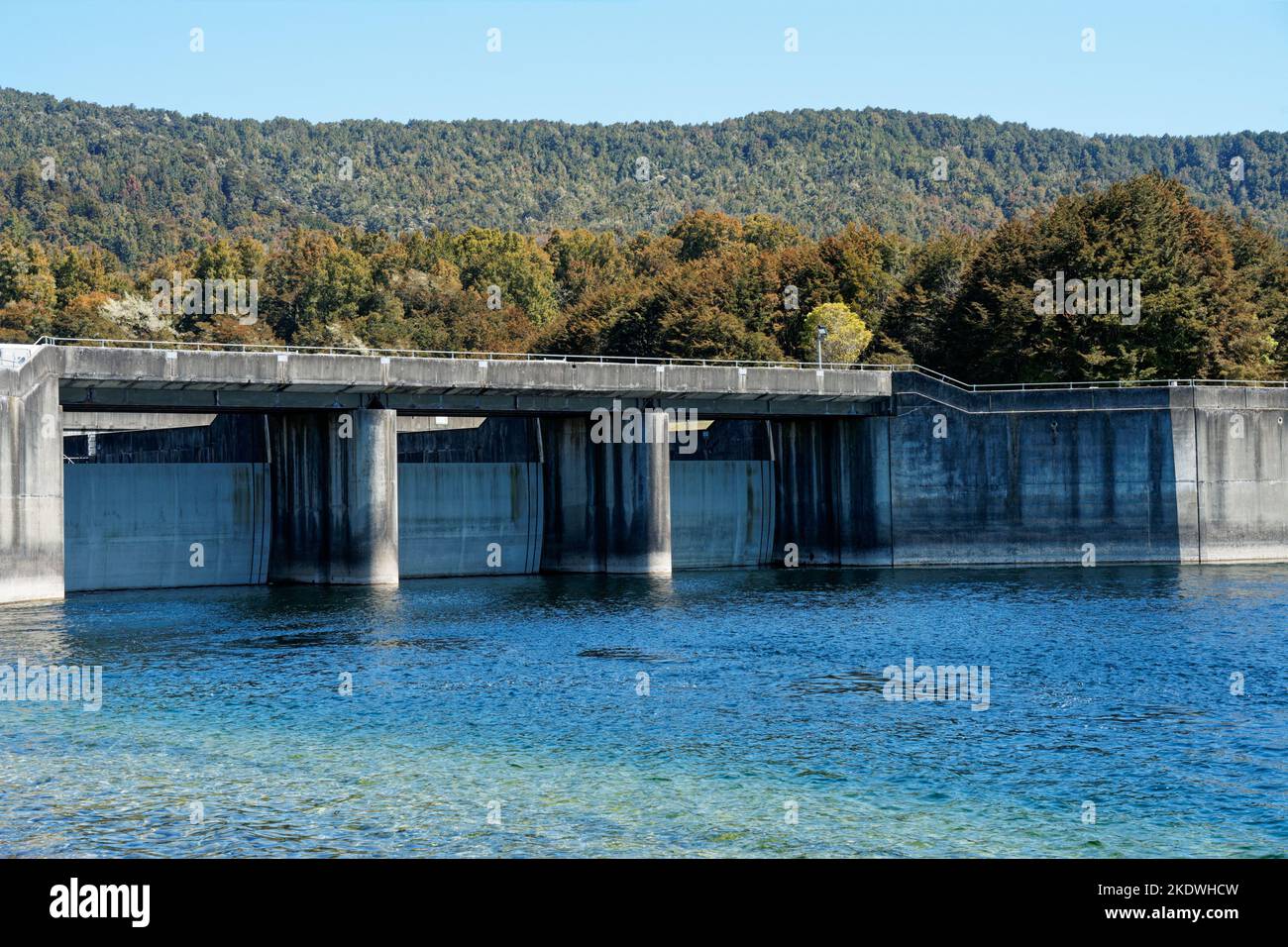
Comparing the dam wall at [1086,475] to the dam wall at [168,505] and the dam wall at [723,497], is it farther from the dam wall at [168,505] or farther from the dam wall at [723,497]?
the dam wall at [168,505]

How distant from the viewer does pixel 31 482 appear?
57.6 metres

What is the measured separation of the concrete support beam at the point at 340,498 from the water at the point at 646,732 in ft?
19.1

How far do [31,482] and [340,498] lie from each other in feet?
45.6

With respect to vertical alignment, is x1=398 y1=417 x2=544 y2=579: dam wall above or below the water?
above

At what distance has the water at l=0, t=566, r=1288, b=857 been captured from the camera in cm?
2567

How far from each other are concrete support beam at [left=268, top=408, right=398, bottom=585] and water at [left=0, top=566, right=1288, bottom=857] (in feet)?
19.1

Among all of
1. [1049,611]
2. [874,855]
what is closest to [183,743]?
[874,855]

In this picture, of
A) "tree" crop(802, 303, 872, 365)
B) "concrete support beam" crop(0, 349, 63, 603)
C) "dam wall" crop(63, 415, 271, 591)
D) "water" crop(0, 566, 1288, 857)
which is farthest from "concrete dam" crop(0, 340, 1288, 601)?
"tree" crop(802, 303, 872, 365)

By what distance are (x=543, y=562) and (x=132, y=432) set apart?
2191 cm

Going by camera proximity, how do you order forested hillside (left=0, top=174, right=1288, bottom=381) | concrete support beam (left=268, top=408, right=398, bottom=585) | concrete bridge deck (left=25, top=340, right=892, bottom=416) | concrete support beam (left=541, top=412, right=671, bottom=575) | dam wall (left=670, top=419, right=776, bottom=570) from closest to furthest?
1. concrete bridge deck (left=25, top=340, right=892, bottom=416)
2. concrete support beam (left=268, top=408, right=398, bottom=585)
3. concrete support beam (left=541, top=412, right=671, bottom=575)
4. dam wall (left=670, top=419, right=776, bottom=570)
5. forested hillside (left=0, top=174, right=1288, bottom=381)

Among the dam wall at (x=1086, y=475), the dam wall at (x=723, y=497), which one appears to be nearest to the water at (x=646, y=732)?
the dam wall at (x=1086, y=475)

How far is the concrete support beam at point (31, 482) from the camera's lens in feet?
187

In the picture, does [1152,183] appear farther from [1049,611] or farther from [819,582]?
[1049,611]

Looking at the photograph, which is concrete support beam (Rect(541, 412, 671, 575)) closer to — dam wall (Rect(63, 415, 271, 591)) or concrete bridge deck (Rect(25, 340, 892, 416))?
concrete bridge deck (Rect(25, 340, 892, 416))
